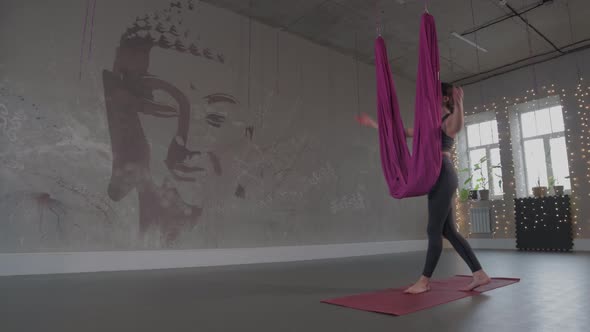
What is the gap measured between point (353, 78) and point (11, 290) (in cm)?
628

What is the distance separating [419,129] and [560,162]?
20.9ft

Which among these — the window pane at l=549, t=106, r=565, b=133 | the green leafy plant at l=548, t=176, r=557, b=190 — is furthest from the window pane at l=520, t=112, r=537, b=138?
the green leafy plant at l=548, t=176, r=557, b=190

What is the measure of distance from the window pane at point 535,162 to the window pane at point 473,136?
1.04 m

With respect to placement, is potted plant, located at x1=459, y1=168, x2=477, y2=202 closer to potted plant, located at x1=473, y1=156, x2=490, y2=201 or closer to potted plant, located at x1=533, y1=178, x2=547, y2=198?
potted plant, located at x1=473, y1=156, x2=490, y2=201

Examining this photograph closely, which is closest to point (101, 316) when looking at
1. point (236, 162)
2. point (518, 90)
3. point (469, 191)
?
point (236, 162)

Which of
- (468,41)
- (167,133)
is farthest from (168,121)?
(468,41)

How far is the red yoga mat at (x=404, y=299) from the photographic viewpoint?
1.94m

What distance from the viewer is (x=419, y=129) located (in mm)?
2490

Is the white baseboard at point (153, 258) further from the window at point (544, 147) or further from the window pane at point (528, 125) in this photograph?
the window pane at point (528, 125)

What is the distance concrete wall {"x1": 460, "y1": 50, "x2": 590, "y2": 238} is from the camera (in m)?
6.76

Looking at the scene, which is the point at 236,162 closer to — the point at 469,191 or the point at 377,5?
the point at 377,5

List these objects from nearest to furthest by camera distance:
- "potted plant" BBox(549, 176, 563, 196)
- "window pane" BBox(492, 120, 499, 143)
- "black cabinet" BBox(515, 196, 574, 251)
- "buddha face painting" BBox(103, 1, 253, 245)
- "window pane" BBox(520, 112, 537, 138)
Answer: "buddha face painting" BBox(103, 1, 253, 245) → "black cabinet" BBox(515, 196, 574, 251) → "potted plant" BBox(549, 176, 563, 196) → "window pane" BBox(520, 112, 537, 138) → "window pane" BBox(492, 120, 499, 143)

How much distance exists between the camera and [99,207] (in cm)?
417

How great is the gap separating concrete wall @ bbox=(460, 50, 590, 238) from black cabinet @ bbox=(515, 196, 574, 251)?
24cm
